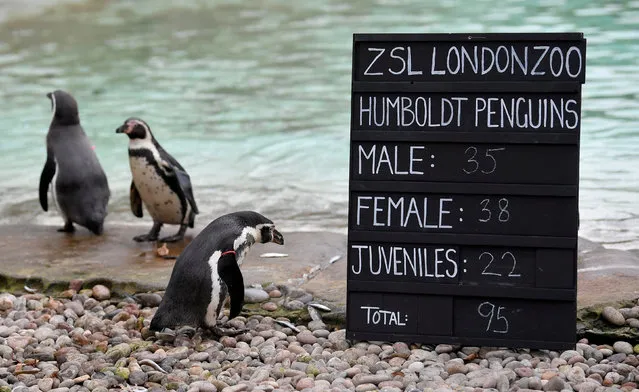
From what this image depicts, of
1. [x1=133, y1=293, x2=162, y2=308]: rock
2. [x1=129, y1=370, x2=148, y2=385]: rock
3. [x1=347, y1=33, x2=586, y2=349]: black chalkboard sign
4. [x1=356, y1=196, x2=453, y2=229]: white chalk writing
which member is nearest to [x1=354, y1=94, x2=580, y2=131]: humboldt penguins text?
[x1=347, y1=33, x2=586, y2=349]: black chalkboard sign

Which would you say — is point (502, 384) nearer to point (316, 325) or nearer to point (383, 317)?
point (383, 317)

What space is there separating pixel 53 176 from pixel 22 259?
0.83 metres

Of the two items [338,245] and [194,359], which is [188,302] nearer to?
[194,359]

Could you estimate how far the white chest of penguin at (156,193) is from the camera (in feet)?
17.8

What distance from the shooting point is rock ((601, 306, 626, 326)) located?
3721 mm

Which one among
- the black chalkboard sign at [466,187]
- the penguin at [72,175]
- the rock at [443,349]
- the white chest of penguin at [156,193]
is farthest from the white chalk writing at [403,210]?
the penguin at [72,175]

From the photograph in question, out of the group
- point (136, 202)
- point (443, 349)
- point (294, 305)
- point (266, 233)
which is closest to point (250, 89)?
point (136, 202)

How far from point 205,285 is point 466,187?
1017mm

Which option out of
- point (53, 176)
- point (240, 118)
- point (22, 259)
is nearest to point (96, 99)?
point (240, 118)

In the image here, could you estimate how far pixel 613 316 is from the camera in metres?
3.73

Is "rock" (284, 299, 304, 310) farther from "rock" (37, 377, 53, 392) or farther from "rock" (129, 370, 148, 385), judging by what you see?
"rock" (37, 377, 53, 392)

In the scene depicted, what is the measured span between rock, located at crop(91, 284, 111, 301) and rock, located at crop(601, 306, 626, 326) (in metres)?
2.04

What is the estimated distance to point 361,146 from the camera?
12.0ft

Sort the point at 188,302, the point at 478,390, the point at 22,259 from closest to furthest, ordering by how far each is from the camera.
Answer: the point at 478,390 < the point at 188,302 < the point at 22,259
